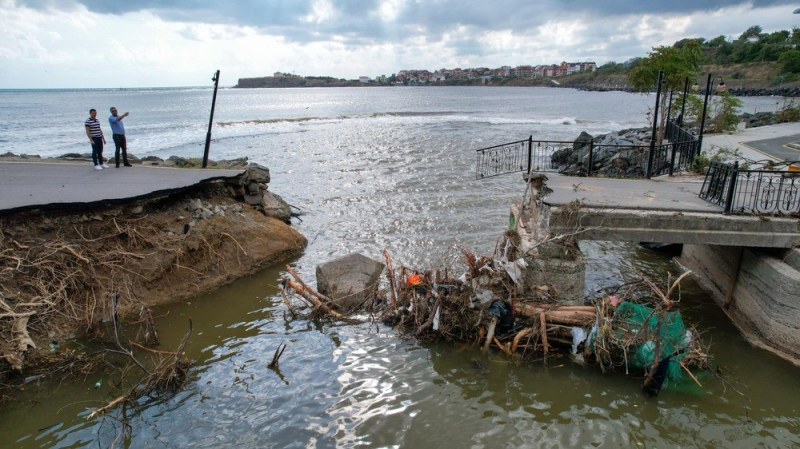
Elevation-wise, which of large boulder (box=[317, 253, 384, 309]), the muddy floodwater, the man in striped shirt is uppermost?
the man in striped shirt

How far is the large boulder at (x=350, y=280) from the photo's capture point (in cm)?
984

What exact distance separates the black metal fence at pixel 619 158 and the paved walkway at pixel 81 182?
9.31 meters

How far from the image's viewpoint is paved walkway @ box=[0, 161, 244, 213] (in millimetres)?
10477

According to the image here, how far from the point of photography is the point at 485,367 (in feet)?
25.3

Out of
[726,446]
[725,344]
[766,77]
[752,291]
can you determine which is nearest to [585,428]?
[726,446]

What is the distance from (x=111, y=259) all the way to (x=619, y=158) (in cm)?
2002

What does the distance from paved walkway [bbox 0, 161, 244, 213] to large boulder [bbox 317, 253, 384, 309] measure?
465 cm

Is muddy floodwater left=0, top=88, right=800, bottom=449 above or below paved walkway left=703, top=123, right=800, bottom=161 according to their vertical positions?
below

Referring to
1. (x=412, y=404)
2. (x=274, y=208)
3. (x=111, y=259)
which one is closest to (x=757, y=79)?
(x=274, y=208)

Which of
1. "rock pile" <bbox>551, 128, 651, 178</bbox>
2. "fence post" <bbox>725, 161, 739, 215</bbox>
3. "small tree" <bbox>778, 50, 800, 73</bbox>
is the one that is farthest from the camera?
"small tree" <bbox>778, 50, 800, 73</bbox>

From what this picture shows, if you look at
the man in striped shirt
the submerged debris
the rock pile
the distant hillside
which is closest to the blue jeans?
the man in striped shirt

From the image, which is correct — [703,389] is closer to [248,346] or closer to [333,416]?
[333,416]

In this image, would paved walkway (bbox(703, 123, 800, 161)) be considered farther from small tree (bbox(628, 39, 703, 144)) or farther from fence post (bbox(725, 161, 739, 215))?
fence post (bbox(725, 161, 739, 215))

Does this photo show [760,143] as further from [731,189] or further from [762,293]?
[762,293]
